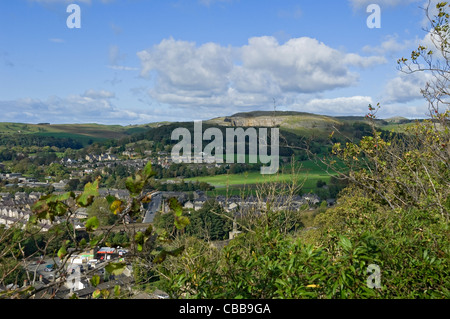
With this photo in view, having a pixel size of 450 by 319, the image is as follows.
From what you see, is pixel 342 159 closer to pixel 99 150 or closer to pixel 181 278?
pixel 181 278

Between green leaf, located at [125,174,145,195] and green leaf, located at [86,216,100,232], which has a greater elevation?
green leaf, located at [125,174,145,195]

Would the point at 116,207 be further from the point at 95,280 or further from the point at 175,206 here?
the point at 95,280

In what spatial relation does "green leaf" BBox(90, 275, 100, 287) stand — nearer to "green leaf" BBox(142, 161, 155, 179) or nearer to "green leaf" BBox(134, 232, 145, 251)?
"green leaf" BBox(134, 232, 145, 251)

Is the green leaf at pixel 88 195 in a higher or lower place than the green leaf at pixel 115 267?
higher

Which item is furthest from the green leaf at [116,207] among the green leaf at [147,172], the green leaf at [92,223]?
the green leaf at [147,172]

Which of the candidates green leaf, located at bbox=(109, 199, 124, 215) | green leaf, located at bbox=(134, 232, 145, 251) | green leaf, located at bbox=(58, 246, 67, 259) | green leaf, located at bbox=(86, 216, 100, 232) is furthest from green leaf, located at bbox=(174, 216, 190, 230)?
green leaf, located at bbox=(58, 246, 67, 259)

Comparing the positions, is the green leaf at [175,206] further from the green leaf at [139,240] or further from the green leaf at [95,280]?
the green leaf at [95,280]

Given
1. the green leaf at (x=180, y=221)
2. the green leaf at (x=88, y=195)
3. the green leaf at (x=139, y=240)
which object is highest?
the green leaf at (x=88, y=195)

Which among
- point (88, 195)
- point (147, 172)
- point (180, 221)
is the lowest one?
point (180, 221)

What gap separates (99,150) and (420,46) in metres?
87.3

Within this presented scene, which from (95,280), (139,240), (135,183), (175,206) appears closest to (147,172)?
(135,183)

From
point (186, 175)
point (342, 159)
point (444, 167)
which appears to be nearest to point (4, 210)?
point (186, 175)
